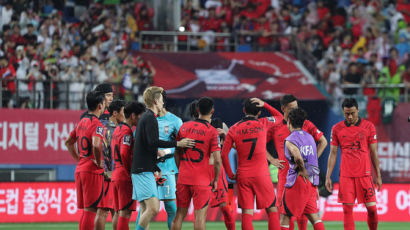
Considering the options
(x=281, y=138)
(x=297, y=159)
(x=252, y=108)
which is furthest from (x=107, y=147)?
(x=297, y=159)

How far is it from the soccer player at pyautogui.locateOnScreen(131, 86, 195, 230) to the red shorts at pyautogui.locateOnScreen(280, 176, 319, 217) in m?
1.67

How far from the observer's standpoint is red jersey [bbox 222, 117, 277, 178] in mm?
11773

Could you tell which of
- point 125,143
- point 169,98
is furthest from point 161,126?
point 169,98

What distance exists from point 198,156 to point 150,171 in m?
0.69

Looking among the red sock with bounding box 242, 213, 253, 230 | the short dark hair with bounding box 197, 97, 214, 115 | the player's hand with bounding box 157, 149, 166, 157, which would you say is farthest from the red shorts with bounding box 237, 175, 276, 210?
the short dark hair with bounding box 197, 97, 214, 115


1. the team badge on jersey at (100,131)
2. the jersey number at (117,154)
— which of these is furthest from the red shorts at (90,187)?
the team badge on jersey at (100,131)

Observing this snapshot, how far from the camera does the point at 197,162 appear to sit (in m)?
11.3

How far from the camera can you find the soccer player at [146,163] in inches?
430

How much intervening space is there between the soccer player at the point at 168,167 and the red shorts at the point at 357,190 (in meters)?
2.90

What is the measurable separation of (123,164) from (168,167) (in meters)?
0.86

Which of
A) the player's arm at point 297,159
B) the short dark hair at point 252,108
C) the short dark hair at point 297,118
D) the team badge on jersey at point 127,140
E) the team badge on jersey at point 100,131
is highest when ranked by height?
the short dark hair at point 252,108

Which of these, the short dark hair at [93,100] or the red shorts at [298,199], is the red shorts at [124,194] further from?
the red shorts at [298,199]

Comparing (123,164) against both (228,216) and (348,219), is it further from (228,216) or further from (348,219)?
(348,219)

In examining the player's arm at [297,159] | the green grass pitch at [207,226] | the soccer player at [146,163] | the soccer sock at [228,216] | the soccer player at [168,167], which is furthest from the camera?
the green grass pitch at [207,226]
